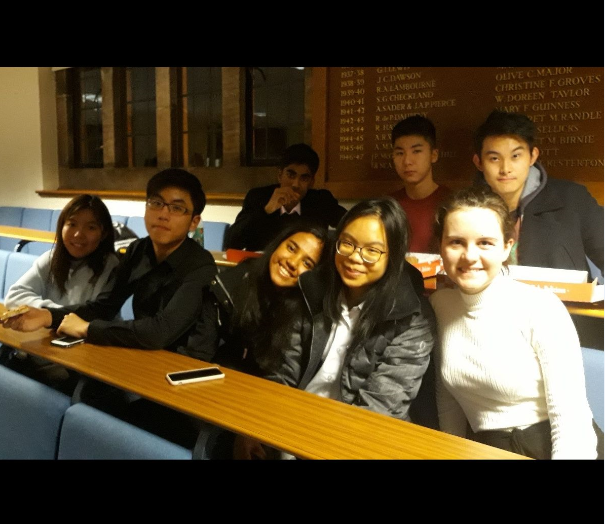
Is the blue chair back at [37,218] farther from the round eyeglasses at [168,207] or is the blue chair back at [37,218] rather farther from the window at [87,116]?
the round eyeglasses at [168,207]

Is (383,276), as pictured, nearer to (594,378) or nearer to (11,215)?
(594,378)

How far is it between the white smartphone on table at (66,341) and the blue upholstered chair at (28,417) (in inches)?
10.7

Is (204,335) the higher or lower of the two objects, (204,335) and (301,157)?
the lower

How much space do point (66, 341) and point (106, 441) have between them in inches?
27.7

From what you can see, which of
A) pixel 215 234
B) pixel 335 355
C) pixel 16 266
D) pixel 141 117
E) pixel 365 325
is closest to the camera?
pixel 365 325

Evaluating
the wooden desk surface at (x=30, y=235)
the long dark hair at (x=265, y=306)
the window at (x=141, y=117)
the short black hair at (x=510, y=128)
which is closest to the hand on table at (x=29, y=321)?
the long dark hair at (x=265, y=306)

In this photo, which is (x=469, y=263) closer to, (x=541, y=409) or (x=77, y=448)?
(x=541, y=409)

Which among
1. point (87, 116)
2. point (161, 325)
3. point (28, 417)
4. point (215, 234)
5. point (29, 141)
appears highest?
point (87, 116)

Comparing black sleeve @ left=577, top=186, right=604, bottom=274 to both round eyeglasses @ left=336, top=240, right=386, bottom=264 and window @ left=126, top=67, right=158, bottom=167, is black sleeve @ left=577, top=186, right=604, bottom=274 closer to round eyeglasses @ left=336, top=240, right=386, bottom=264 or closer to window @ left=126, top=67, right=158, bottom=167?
round eyeglasses @ left=336, top=240, right=386, bottom=264

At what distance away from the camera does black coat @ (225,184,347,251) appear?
2.51m

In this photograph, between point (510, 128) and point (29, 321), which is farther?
point (510, 128)

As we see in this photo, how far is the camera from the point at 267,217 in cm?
265

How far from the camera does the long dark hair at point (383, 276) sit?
1.50 meters

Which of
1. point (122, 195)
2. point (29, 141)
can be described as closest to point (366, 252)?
point (122, 195)
